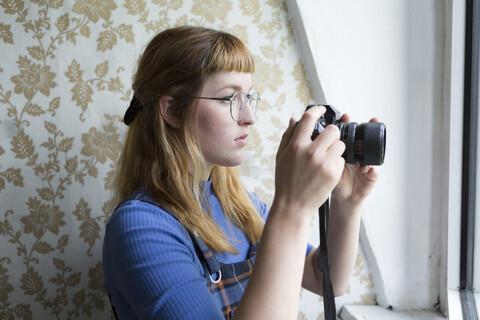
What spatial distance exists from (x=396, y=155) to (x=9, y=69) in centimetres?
116

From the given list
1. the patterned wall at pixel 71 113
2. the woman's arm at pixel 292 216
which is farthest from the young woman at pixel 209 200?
the patterned wall at pixel 71 113

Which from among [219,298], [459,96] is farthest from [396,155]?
[219,298]

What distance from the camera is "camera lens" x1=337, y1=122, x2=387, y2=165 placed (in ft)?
2.48

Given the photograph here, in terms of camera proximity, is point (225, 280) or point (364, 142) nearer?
point (364, 142)

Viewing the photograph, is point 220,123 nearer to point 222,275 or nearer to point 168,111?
point 168,111

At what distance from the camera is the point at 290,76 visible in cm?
130

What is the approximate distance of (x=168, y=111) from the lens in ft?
3.08

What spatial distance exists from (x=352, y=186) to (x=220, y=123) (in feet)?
1.07

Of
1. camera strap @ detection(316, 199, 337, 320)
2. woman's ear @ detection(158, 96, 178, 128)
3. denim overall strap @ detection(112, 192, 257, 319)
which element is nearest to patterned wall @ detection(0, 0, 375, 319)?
woman's ear @ detection(158, 96, 178, 128)

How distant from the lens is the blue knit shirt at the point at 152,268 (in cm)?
68

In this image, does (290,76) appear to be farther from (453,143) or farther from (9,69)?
(9,69)

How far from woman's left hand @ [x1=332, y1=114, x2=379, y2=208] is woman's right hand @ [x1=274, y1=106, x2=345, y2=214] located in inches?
9.9

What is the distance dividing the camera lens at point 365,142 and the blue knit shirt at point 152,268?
357mm

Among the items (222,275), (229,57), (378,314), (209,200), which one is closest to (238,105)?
(229,57)
